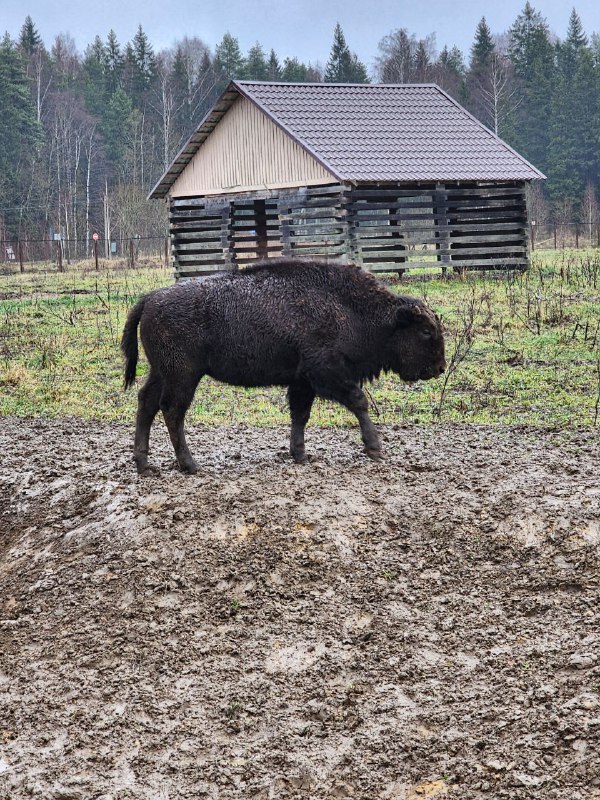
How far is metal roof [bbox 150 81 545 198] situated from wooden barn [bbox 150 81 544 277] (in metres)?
0.04

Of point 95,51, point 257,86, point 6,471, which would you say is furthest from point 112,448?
point 95,51

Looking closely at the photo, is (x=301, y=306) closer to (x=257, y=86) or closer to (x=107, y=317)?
(x=107, y=317)

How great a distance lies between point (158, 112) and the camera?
215 feet

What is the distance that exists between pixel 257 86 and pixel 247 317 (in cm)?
1856

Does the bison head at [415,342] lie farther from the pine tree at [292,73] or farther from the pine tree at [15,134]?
the pine tree at [292,73]

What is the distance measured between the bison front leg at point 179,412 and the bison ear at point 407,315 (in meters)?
1.62

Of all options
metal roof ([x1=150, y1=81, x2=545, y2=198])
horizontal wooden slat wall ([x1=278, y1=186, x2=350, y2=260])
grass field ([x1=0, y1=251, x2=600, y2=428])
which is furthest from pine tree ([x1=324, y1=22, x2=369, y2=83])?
grass field ([x1=0, y1=251, x2=600, y2=428])

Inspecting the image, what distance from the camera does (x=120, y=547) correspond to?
696 cm

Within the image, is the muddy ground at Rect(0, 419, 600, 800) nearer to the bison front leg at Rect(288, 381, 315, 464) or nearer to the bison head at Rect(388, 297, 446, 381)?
the bison front leg at Rect(288, 381, 315, 464)

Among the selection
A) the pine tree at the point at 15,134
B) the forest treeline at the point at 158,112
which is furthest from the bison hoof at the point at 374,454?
the pine tree at the point at 15,134

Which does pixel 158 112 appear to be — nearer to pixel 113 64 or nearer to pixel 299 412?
pixel 113 64

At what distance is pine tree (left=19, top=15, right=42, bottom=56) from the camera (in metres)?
74.7

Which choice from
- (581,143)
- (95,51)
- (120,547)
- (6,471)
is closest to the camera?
(120,547)

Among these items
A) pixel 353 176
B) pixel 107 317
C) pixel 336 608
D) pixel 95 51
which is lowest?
pixel 336 608
